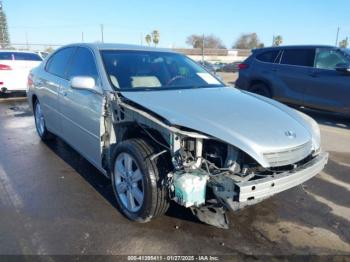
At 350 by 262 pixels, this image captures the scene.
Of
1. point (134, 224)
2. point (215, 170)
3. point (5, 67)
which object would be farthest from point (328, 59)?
point (5, 67)

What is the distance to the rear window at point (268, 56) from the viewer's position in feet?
29.1

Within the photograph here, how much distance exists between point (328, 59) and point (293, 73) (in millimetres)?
823

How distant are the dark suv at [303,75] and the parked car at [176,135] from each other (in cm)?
435

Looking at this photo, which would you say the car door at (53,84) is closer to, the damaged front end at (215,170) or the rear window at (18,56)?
the damaged front end at (215,170)

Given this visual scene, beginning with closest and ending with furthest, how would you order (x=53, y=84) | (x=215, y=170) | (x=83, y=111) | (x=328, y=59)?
(x=215, y=170) < (x=83, y=111) < (x=53, y=84) < (x=328, y=59)

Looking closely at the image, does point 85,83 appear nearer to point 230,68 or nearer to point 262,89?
point 262,89

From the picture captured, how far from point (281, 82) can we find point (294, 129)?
567 cm

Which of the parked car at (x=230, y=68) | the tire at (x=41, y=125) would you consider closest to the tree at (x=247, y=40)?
the parked car at (x=230, y=68)

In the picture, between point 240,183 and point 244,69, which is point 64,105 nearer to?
point 240,183

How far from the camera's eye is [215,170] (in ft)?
9.25

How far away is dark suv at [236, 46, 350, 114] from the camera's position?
7.60 m

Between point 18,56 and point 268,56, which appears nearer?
point 268,56

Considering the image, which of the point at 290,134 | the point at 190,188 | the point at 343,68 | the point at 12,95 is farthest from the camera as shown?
the point at 12,95

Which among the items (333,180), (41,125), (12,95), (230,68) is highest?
(41,125)
